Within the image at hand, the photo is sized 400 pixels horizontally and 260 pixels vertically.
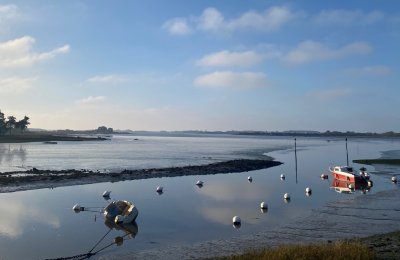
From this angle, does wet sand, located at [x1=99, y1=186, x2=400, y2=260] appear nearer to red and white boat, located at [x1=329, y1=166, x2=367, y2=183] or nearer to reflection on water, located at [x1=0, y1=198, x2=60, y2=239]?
reflection on water, located at [x1=0, y1=198, x2=60, y2=239]

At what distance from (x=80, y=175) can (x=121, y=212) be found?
2120cm

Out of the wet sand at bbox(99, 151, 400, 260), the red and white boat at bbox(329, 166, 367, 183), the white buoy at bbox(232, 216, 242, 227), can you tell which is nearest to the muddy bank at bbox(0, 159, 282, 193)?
the red and white boat at bbox(329, 166, 367, 183)

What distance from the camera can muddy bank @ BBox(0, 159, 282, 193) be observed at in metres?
39.4

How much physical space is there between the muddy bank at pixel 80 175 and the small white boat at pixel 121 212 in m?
14.8

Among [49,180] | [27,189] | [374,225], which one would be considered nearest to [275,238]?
[374,225]

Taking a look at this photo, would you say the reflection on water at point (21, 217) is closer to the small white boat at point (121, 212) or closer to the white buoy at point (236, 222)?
the small white boat at point (121, 212)

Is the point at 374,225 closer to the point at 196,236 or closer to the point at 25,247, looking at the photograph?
the point at 196,236

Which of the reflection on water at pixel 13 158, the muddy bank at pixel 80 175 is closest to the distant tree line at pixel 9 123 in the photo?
the reflection on water at pixel 13 158

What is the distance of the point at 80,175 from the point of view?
45250mm

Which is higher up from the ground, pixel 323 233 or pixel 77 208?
pixel 77 208

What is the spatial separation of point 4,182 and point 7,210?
13.2m

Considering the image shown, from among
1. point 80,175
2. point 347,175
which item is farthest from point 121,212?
point 347,175

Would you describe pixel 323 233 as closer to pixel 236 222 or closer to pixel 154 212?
pixel 236 222

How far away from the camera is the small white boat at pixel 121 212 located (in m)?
24.5
